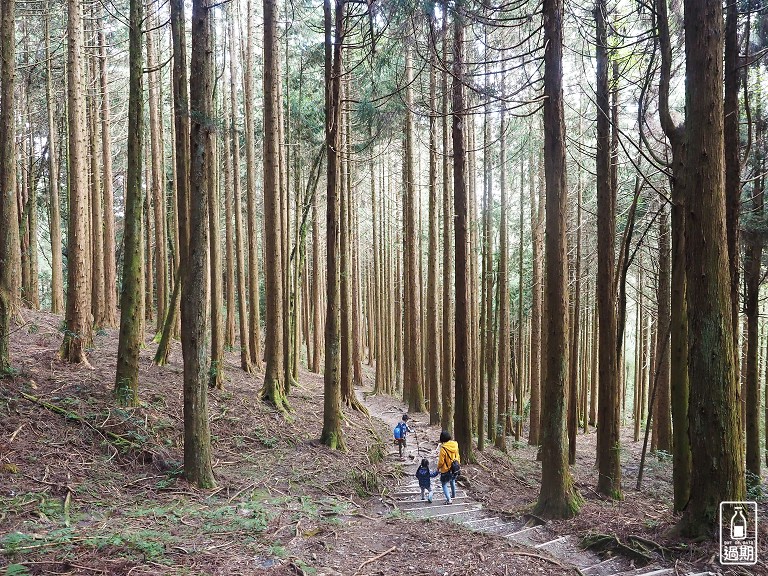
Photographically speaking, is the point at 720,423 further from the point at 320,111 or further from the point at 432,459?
the point at 320,111

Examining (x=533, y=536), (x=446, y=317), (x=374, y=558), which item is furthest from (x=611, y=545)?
(x=446, y=317)

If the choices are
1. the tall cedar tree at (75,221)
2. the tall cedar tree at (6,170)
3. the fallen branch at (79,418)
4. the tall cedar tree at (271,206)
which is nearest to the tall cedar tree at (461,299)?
the tall cedar tree at (271,206)

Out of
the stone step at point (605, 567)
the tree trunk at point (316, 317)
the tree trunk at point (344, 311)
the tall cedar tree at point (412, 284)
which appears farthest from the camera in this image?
the tree trunk at point (316, 317)

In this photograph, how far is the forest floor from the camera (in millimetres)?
4742

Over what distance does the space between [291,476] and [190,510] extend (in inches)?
107

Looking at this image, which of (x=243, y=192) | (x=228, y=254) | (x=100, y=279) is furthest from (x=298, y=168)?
(x=243, y=192)

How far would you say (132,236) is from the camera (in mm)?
8531

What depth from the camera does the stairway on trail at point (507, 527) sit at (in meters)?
5.44

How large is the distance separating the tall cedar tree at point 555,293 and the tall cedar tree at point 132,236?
6.37m

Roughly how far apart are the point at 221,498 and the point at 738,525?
6.07 metres

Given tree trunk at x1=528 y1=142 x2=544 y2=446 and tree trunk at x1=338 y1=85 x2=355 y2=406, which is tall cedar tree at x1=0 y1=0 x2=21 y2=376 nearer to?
tree trunk at x1=338 y1=85 x2=355 y2=406

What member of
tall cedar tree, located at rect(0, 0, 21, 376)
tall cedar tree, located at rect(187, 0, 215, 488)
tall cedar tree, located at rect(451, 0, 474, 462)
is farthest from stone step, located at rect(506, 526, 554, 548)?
tall cedar tree, located at rect(0, 0, 21, 376)

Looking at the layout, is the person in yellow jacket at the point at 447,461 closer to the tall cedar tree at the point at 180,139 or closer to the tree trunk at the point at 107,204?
the tall cedar tree at the point at 180,139

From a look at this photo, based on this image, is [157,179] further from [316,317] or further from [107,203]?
[316,317]
